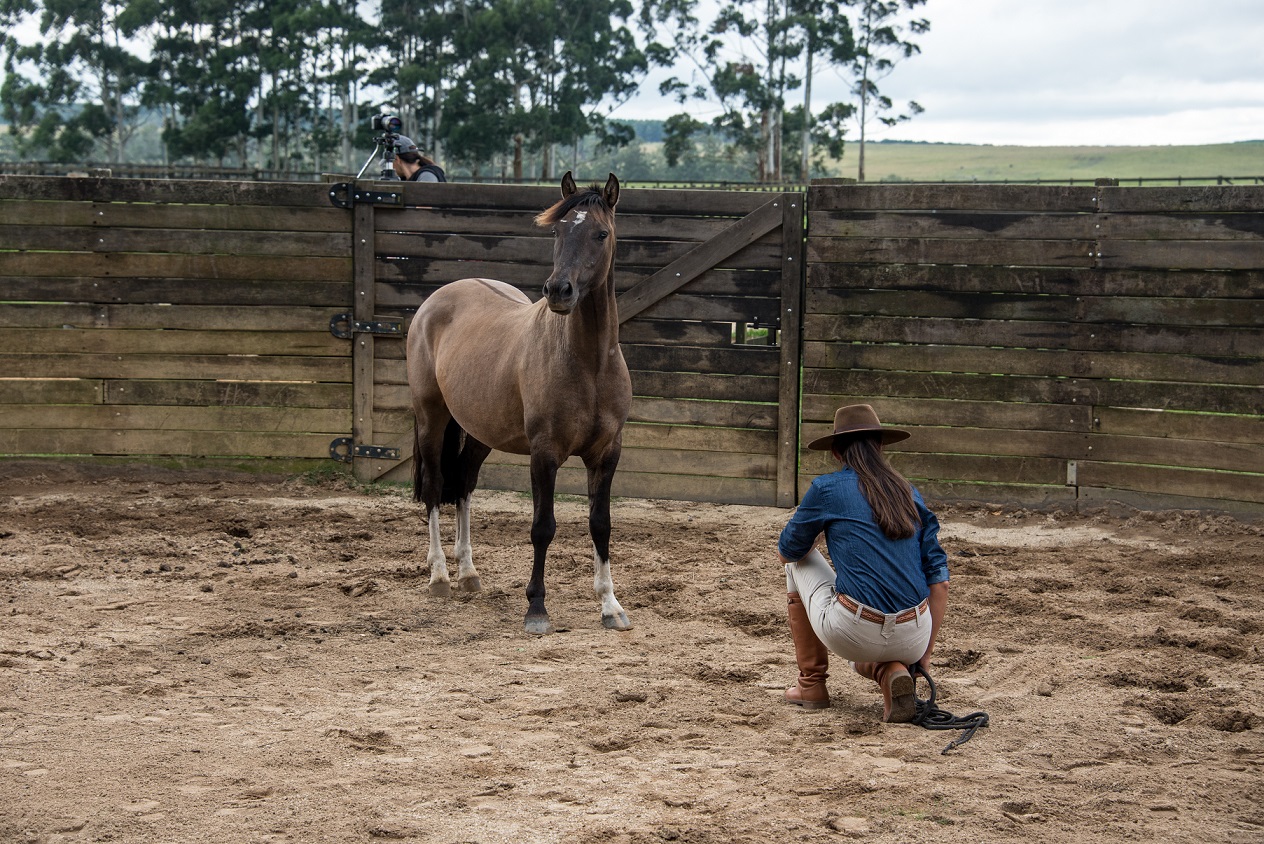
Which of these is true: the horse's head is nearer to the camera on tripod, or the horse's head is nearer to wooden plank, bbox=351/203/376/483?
wooden plank, bbox=351/203/376/483

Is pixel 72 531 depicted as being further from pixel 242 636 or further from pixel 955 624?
pixel 955 624

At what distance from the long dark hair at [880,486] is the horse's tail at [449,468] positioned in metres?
3.13

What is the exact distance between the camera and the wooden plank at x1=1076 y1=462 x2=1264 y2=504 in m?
7.94

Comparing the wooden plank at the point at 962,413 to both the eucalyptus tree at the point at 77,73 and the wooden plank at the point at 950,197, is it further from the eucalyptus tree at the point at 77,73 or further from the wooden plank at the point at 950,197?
the eucalyptus tree at the point at 77,73

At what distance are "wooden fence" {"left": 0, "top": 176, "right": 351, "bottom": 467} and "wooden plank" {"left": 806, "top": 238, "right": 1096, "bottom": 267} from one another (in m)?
3.81

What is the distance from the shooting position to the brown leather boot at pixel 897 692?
14.0 ft

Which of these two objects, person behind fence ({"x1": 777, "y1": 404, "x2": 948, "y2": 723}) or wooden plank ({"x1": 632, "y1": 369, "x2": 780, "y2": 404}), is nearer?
person behind fence ({"x1": 777, "y1": 404, "x2": 948, "y2": 723})

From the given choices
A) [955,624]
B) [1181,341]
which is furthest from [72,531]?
[1181,341]

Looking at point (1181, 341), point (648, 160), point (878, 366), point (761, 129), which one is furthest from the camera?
point (648, 160)

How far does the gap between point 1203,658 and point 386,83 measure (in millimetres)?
50651

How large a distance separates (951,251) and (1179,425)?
197 centimetres

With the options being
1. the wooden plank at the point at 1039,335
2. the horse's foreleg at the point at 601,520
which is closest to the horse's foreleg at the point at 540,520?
the horse's foreleg at the point at 601,520

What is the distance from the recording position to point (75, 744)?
160 inches

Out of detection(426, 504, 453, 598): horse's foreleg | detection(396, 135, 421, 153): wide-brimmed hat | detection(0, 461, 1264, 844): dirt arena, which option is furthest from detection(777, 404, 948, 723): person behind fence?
detection(396, 135, 421, 153): wide-brimmed hat
